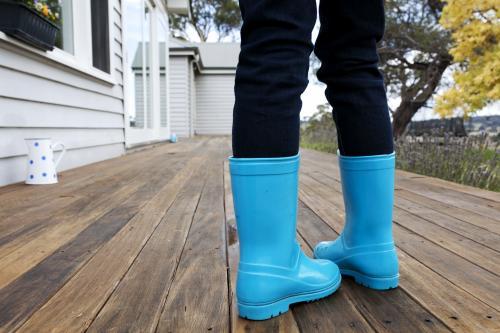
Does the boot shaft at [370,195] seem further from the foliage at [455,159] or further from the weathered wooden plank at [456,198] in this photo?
the foliage at [455,159]

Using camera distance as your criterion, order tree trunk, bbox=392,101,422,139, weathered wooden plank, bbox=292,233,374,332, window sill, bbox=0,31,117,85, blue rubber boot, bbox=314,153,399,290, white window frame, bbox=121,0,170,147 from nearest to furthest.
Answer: weathered wooden plank, bbox=292,233,374,332, blue rubber boot, bbox=314,153,399,290, window sill, bbox=0,31,117,85, white window frame, bbox=121,0,170,147, tree trunk, bbox=392,101,422,139

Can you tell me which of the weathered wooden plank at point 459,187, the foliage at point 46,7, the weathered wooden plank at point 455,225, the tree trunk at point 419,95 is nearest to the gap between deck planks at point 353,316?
the weathered wooden plank at point 455,225

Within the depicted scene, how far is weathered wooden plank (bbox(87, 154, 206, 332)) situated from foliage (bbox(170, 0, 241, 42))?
759 inches

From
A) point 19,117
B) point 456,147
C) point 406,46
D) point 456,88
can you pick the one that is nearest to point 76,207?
point 19,117

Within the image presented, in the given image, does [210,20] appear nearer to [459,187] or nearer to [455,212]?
[459,187]

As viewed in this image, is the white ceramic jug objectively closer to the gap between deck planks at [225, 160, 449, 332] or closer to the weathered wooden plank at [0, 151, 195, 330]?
the weathered wooden plank at [0, 151, 195, 330]

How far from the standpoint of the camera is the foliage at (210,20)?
19109 millimetres

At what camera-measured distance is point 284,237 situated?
0.64 meters

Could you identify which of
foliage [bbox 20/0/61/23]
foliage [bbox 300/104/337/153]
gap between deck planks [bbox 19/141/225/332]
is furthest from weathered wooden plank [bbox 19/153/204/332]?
foliage [bbox 300/104/337/153]

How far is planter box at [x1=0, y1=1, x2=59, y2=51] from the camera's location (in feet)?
5.75

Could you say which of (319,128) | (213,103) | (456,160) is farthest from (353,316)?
(213,103)

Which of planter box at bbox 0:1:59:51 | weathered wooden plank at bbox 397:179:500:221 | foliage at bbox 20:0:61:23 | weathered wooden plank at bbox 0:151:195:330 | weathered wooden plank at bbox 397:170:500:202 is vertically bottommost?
weathered wooden plank at bbox 0:151:195:330

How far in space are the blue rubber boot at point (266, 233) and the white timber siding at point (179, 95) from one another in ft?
27.5

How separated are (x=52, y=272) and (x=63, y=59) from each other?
190 cm
